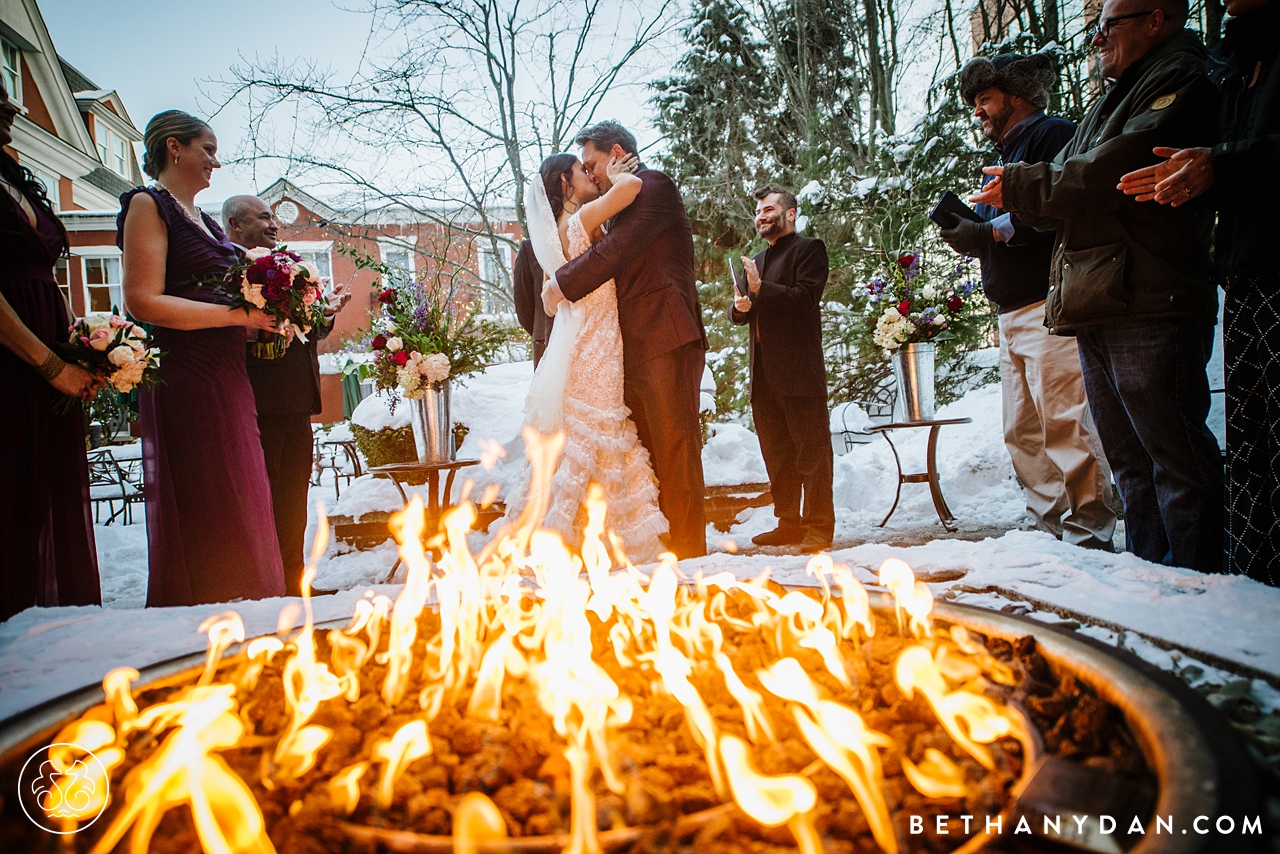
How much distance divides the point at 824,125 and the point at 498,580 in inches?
371

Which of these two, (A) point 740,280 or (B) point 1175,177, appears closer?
(B) point 1175,177

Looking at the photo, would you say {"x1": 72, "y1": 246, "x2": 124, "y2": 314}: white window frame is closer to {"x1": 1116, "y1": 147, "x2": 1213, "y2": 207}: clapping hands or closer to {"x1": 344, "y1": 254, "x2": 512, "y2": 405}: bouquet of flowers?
{"x1": 344, "y1": 254, "x2": 512, "y2": 405}: bouquet of flowers

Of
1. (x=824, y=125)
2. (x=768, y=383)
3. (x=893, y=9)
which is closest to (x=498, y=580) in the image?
(x=768, y=383)

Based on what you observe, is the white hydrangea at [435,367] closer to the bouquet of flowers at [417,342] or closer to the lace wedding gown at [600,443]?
the bouquet of flowers at [417,342]

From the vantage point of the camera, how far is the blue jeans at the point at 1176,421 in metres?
2.16

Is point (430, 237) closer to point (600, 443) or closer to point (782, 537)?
point (600, 443)

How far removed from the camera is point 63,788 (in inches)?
39.2

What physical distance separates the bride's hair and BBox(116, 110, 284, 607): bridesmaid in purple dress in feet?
5.26

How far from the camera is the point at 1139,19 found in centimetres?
238

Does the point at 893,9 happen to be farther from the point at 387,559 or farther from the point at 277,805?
the point at 277,805

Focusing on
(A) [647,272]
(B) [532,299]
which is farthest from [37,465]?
(A) [647,272]

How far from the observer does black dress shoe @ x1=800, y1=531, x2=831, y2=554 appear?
14.2ft

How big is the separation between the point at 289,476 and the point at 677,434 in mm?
2169

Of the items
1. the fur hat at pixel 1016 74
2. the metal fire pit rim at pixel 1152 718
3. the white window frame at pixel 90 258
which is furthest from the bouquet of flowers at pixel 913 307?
the white window frame at pixel 90 258
